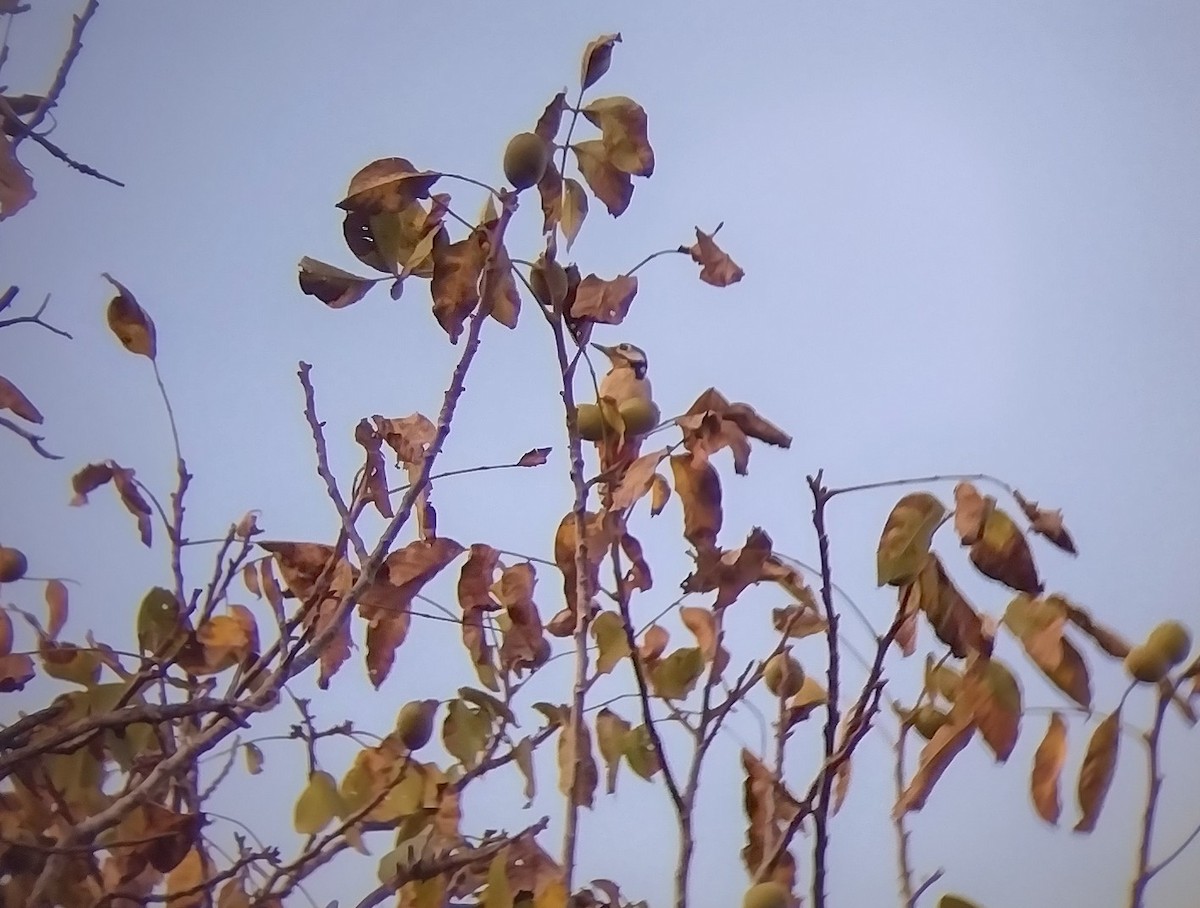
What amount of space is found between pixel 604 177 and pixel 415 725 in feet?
1.32

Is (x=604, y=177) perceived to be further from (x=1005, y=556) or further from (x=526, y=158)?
(x=1005, y=556)

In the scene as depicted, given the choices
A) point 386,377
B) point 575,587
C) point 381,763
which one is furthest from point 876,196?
point 381,763

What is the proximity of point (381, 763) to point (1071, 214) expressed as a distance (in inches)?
42.8

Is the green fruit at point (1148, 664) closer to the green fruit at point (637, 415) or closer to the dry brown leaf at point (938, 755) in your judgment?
the dry brown leaf at point (938, 755)

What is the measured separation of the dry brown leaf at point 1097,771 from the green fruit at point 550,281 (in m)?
0.38

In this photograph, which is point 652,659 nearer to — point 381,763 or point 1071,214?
point 381,763

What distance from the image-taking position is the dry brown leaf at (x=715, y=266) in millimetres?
579

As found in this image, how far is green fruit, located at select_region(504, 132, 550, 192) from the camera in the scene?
1.81 feet

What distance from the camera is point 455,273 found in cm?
54

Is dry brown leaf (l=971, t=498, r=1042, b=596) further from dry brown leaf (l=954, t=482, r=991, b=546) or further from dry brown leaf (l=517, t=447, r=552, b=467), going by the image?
dry brown leaf (l=517, t=447, r=552, b=467)

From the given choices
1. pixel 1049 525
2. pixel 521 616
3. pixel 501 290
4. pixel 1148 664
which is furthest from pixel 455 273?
pixel 1148 664

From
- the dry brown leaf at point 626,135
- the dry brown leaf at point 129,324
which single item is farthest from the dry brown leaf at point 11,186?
the dry brown leaf at point 626,135

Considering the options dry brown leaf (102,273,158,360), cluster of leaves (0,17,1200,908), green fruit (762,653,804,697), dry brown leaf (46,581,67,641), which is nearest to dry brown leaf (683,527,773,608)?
cluster of leaves (0,17,1200,908)

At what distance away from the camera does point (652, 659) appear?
0.72 m
